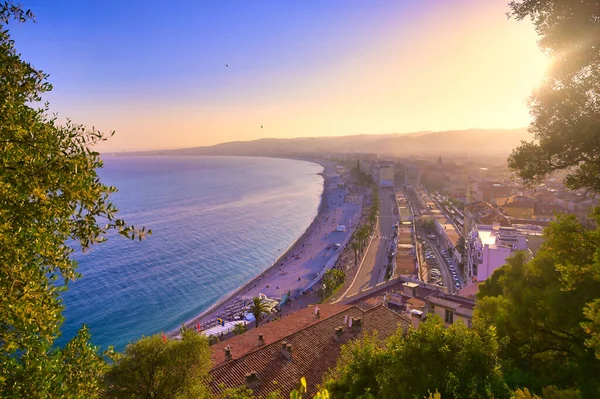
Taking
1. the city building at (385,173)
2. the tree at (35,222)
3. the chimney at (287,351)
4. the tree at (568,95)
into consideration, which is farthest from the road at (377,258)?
the city building at (385,173)

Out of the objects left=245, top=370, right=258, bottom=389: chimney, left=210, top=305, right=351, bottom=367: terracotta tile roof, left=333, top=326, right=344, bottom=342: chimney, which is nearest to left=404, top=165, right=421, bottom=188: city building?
Result: left=210, top=305, right=351, bottom=367: terracotta tile roof

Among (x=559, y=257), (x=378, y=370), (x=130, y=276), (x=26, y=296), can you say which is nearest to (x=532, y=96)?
(x=559, y=257)

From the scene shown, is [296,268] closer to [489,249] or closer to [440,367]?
[489,249]

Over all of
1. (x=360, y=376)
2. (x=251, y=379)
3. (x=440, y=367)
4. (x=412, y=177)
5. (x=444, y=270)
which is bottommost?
(x=444, y=270)

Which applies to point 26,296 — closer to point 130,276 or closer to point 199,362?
point 199,362

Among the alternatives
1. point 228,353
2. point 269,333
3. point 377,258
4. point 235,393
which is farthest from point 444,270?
point 235,393

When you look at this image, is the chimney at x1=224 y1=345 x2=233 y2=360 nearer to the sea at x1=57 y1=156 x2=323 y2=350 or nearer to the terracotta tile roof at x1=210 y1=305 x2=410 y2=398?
the terracotta tile roof at x1=210 y1=305 x2=410 y2=398

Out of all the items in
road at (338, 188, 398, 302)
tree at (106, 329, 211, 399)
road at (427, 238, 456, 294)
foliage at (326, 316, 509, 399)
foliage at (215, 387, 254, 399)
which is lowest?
road at (338, 188, 398, 302)
